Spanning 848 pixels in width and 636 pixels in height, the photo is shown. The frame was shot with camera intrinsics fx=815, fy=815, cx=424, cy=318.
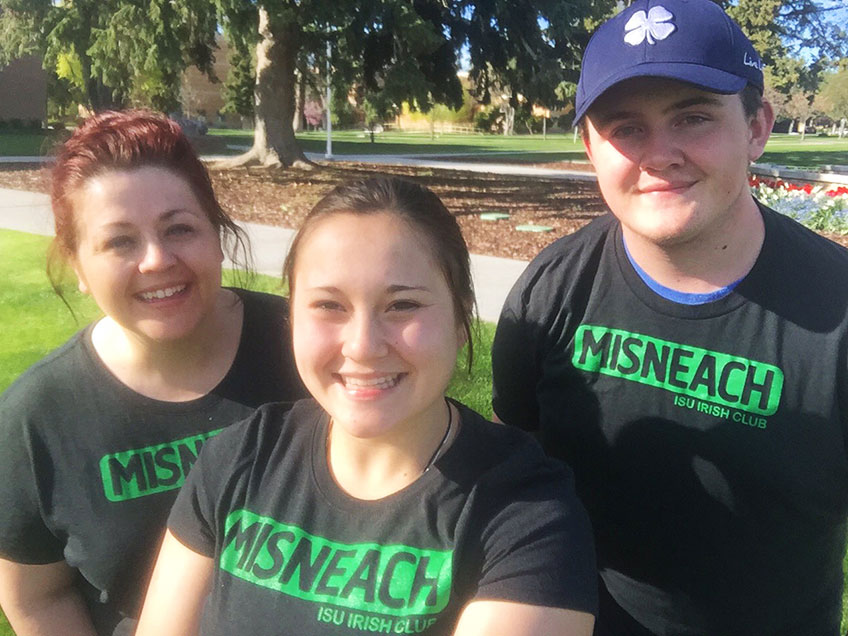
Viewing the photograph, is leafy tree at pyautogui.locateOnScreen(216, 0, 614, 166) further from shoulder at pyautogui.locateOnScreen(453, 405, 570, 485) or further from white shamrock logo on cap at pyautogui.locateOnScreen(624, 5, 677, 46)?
shoulder at pyautogui.locateOnScreen(453, 405, 570, 485)

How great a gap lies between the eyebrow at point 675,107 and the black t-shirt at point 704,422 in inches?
11.8

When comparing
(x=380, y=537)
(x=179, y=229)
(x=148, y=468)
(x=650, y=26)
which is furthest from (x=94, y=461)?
(x=650, y=26)

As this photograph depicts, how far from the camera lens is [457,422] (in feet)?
5.39

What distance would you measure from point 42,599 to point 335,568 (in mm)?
1021

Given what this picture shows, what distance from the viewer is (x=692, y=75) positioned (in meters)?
1.69

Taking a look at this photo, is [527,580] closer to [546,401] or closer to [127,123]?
[546,401]

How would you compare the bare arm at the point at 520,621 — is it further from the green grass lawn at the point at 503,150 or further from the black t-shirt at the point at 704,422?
the green grass lawn at the point at 503,150

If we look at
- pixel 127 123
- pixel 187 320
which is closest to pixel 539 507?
pixel 187 320

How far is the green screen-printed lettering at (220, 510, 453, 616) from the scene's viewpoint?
57.0 inches

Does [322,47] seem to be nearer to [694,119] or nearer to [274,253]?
[274,253]

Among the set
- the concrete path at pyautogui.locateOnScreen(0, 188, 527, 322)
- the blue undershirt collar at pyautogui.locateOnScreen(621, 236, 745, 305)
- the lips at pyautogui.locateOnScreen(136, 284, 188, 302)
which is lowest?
the concrete path at pyautogui.locateOnScreen(0, 188, 527, 322)

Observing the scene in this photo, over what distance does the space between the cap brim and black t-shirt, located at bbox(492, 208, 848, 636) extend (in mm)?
314

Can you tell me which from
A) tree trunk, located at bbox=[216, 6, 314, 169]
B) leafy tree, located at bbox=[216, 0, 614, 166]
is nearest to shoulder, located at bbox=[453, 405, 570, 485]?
leafy tree, located at bbox=[216, 0, 614, 166]

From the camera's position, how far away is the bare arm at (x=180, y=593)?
5.40 feet
